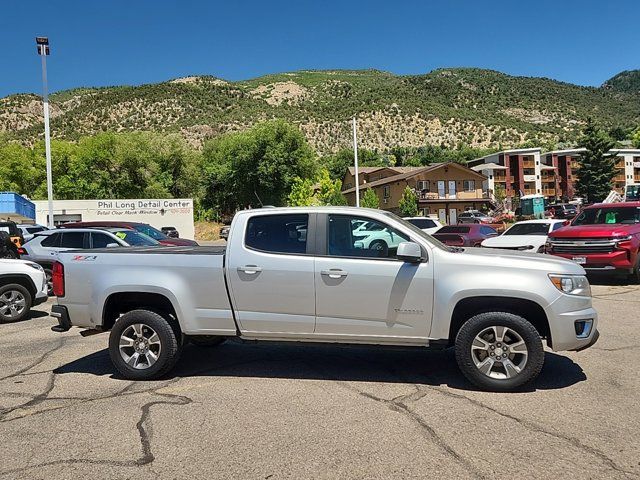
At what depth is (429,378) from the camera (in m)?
5.68

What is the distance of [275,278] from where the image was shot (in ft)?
17.9

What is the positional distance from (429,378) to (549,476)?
2.19m

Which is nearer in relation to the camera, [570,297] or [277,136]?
[570,297]

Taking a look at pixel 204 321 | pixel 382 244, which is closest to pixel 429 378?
pixel 382 244

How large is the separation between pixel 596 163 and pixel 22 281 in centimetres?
7224

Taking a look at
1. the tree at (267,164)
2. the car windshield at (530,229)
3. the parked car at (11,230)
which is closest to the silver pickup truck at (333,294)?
the car windshield at (530,229)

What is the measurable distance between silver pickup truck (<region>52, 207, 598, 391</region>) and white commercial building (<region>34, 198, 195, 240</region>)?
4136 centimetres

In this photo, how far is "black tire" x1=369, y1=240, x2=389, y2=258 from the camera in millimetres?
5387

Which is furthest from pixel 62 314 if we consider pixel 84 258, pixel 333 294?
pixel 333 294

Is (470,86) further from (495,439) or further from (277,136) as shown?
(495,439)

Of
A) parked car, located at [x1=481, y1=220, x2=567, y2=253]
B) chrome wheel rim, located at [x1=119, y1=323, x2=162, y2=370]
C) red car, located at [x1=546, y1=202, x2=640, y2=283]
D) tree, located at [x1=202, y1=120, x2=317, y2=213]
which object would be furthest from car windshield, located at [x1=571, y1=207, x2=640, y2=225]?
tree, located at [x1=202, y1=120, x2=317, y2=213]

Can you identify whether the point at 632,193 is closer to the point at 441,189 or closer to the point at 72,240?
the point at 441,189

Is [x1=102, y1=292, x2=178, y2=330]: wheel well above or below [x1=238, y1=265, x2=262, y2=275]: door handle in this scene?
below

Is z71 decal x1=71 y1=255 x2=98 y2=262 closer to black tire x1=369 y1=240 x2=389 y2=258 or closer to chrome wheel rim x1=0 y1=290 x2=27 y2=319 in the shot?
black tire x1=369 y1=240 x2=389 y2=258
